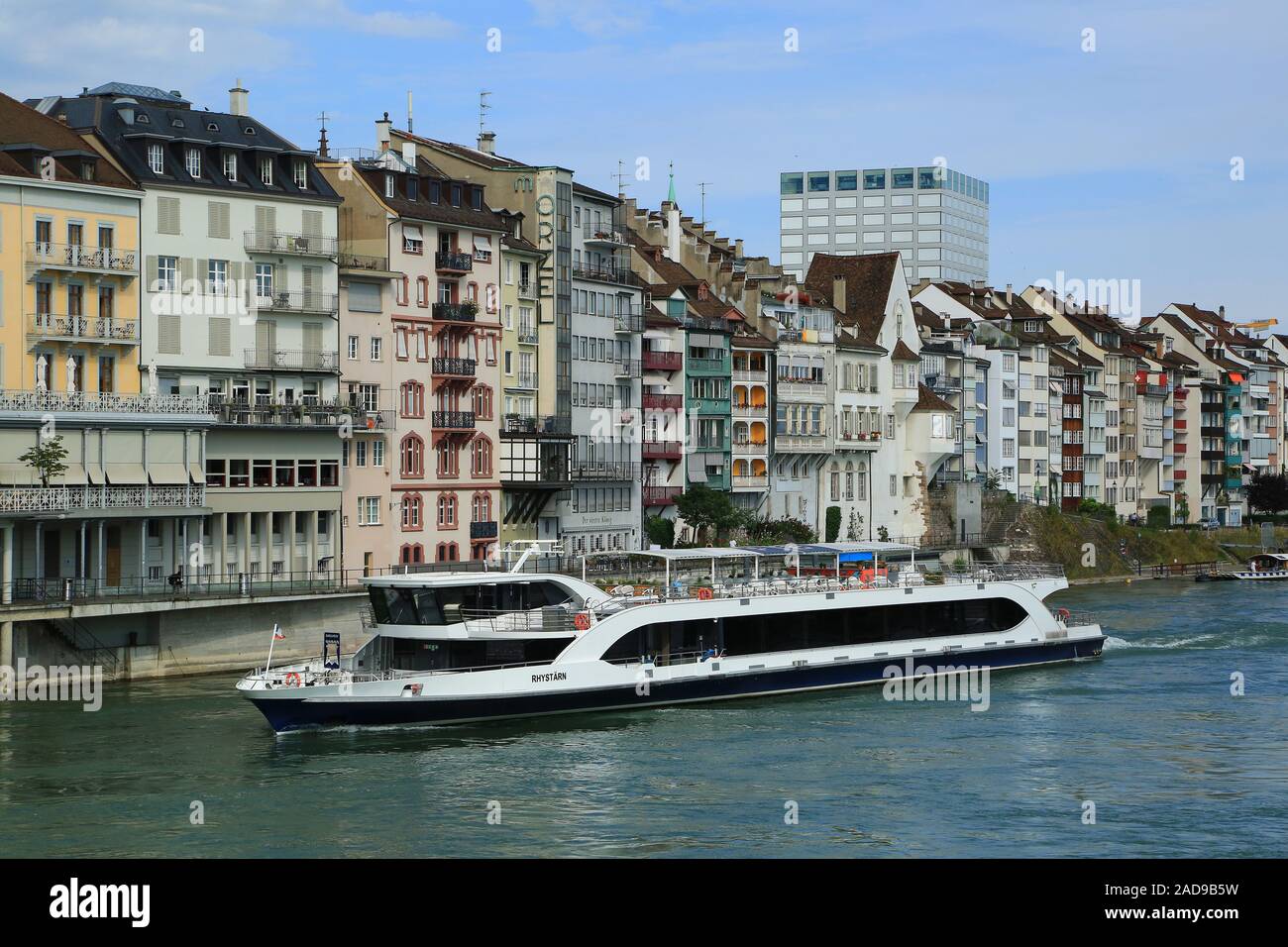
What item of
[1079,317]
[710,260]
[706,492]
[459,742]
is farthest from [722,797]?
[1079,317]

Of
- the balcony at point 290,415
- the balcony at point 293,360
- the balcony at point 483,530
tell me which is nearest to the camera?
the balcony at point 290,415

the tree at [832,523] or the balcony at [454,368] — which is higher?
the balcony at [454,368]

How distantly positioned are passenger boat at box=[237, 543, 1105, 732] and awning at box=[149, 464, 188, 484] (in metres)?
9.97

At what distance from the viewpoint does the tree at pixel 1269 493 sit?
147113 mm

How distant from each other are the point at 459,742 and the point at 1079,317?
336 ft


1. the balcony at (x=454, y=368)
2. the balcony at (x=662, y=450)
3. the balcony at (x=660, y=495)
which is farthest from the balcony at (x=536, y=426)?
the balcony at (x=660, y=495)

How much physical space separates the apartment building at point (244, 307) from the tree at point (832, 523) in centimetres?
Answer: 3801

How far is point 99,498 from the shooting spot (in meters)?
54.4

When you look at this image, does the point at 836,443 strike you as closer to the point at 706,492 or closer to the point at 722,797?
the point at 706,492

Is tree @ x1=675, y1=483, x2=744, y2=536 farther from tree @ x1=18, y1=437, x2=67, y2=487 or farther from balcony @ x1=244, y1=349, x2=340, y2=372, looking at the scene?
tree @ x1=18, y1=437, x2=67, y2=487

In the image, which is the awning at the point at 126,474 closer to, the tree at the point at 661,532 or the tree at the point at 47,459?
the tree at the point at 47,459

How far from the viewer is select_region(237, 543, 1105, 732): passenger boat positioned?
44625 millimetres
